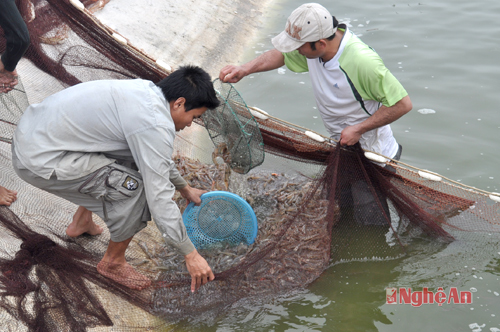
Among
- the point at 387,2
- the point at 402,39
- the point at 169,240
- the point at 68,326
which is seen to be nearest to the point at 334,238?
the point at 169,240

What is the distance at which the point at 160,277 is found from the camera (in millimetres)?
4234

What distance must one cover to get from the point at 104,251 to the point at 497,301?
3.68 meters

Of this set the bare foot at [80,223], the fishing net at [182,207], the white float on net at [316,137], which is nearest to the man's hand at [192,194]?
the fishing net at [182,207]

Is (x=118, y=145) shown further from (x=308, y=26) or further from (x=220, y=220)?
(x=308, y=26)

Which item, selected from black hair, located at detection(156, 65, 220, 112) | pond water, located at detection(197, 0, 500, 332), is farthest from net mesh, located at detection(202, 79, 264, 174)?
pond water, located at detection(197, 0, 500, 332)

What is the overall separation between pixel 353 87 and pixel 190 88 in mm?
1648

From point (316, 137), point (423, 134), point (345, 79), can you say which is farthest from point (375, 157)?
point (423, 134)

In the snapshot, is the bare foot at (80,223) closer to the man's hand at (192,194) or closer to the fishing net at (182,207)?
the fishing net at (182,207)

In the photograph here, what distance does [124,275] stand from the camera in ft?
13.0

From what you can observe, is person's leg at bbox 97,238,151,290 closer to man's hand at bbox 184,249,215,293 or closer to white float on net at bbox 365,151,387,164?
man's hand at bbox 184,249,215,293

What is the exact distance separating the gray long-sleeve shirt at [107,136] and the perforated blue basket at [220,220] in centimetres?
89

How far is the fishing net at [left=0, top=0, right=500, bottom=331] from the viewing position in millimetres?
3510

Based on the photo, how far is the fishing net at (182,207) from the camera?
11.5 ft

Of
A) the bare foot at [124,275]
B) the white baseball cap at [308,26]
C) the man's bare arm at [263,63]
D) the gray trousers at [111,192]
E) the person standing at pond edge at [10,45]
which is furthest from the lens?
the man's bare arm at [263,63]
